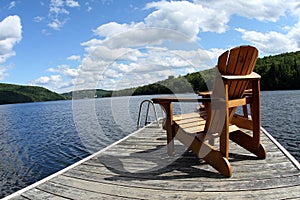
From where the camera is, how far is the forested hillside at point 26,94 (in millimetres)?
77113

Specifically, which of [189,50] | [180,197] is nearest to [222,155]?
[180,197]

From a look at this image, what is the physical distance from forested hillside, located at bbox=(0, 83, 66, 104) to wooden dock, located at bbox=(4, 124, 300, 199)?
76.8 m

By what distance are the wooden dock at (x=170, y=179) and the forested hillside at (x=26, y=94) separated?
252 ft

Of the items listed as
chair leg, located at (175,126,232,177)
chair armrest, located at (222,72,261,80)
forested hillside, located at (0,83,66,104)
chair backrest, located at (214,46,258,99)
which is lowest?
chair leg, located at (175,126,232,177)

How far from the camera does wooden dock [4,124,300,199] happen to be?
7.47 ft

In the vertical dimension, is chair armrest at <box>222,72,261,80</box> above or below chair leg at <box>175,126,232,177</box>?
above

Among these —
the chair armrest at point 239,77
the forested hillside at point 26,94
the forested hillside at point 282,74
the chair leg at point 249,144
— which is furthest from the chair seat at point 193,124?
the forested hillside at point 26,94

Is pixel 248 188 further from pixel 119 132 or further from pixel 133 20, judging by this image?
pixel 119 132

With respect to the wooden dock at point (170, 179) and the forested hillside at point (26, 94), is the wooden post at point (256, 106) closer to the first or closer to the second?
the wooden dock at point (170, 179)

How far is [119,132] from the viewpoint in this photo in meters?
11.0

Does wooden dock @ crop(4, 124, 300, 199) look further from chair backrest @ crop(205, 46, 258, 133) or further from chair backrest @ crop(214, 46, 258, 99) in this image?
chair backrest @ crop(214, 46, 258, 99)

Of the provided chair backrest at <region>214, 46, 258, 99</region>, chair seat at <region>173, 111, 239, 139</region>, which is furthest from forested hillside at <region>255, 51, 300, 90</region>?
chair backrest at <region>214, 46, 258, 99</region>

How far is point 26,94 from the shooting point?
78.3 m

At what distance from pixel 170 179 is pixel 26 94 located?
279 ft
